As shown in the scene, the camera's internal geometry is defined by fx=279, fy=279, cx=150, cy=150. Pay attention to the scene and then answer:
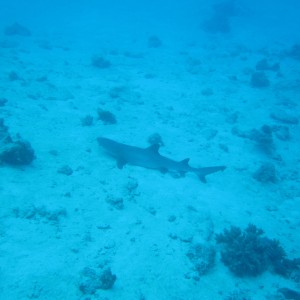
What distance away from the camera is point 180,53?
26.5 meters

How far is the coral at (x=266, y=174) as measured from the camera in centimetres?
A: 1019

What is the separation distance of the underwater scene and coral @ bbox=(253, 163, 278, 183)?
40 millimetres

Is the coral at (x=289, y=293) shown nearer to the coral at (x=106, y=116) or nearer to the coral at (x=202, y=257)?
the coral at (x=202, y=257)

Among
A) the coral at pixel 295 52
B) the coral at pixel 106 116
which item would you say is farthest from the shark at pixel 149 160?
the coral at pixel 295 52

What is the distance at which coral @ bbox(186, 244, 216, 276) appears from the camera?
6453 millimetres

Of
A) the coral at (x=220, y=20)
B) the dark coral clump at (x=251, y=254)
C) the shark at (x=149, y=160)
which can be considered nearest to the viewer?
the dark coral clump at (x=251, y=254)

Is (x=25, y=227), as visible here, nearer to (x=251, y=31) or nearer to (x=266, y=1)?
(x=251, y=31)

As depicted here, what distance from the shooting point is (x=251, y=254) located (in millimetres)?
6738

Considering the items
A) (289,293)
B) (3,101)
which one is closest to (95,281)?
(289,293)

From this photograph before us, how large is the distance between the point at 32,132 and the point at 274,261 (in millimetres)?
8602

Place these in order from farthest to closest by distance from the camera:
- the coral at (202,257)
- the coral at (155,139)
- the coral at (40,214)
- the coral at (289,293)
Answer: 1. the coral at (155,139)
2. the coral at (202,257)
3. the coral at (40,214)
4. the coral at (289,293)

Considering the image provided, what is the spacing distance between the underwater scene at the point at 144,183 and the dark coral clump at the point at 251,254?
29mm

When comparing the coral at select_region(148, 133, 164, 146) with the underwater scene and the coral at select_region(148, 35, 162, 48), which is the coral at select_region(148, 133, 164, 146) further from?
the coral at select_region(148, 35, 162, 48)

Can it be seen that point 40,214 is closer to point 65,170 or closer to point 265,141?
point 65,170
